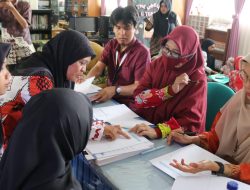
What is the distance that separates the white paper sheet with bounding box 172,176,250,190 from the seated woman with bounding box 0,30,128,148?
407 millimetres

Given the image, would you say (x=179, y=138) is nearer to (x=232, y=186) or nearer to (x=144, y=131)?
(x=144, y=131)

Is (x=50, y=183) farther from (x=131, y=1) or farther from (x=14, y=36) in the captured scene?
(x=131, y=1)

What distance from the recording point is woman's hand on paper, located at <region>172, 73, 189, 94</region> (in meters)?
1.60

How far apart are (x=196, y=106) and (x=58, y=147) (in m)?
1.01

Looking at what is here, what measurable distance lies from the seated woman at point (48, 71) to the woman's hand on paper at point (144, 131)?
0.45ft

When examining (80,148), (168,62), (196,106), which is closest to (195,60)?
(168,62)

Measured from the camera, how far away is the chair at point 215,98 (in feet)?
6.00

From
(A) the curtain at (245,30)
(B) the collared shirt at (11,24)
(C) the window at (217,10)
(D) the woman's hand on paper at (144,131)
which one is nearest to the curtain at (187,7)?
(C) the window at (217,10)

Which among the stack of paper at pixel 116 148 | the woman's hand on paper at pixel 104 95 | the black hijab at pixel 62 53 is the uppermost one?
the black hijab at pixel 62 53

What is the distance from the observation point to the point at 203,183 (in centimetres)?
104

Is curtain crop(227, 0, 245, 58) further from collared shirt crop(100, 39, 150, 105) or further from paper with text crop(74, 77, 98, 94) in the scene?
paper with text crop(74, 77, 98, 94)

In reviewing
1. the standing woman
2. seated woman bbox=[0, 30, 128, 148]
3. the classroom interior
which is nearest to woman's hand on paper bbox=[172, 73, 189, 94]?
seated woman bbox=[0, 30, 128, 148]

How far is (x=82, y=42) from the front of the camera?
1.62 metres

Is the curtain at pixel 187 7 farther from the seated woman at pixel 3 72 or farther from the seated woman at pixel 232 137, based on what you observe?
the seated woman at pixel 3 72
